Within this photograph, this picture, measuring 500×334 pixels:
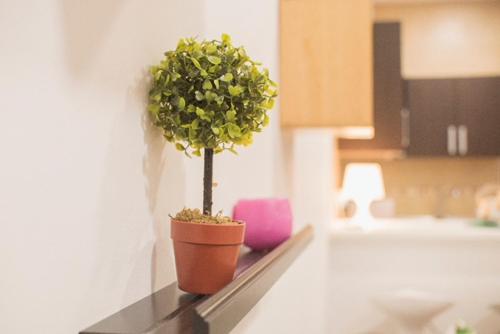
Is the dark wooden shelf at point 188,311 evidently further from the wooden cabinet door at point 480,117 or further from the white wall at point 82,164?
the wooden cabinet door at point 480,117

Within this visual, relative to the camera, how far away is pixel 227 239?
764 millimetres

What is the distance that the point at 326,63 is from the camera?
1.98 metres

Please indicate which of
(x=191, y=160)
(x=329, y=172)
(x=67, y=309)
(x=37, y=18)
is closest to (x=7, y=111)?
(x=37, y=18)

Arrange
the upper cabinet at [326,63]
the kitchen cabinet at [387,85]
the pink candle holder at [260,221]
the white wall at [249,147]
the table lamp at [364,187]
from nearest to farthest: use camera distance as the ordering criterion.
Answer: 1. the white wall at [249,147]
2. the pink candle holder at [260,221]
3. the upper cabinet at [326,63]
4. the kitchen cabinet at [387,85]
5. the table lamp at [364,187]

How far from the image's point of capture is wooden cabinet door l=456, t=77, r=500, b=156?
15.2 feet

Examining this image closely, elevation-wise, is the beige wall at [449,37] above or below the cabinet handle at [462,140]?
above

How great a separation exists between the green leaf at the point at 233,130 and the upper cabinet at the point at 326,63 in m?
1.20

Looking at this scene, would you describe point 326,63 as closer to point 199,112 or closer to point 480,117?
point 199,112

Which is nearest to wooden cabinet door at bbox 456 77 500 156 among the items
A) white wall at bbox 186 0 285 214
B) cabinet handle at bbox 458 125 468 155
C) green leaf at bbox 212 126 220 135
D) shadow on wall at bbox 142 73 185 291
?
cabinet handle at bbox 458 125 468 155

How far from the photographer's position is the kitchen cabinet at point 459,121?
4.63 metres

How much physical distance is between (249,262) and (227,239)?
35cm

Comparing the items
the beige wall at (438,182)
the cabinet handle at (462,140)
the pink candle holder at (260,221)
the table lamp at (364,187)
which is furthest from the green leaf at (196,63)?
the beige wall at (438,182)

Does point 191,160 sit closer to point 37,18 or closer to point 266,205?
point 266,205

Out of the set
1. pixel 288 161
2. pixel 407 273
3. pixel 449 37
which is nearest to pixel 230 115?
pixel 288 161
